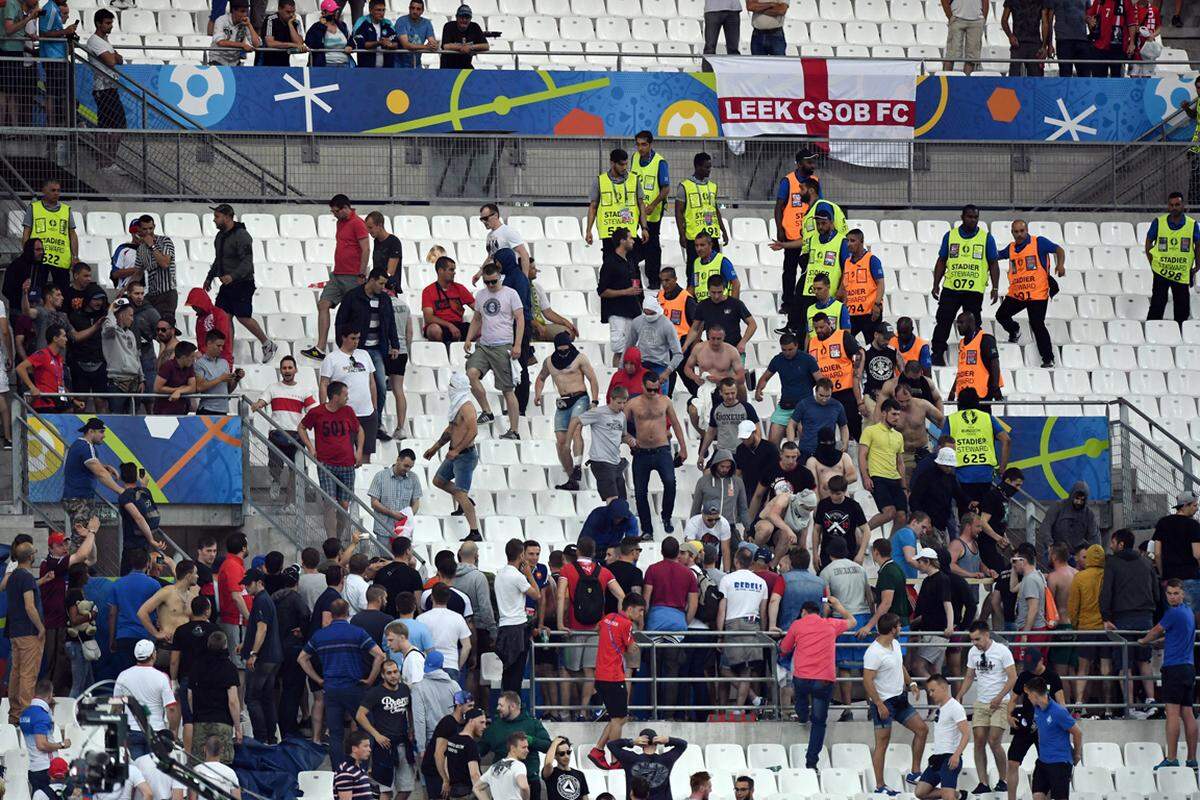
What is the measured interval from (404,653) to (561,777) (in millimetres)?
1394

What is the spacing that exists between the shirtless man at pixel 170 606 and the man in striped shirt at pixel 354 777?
188 centimetres

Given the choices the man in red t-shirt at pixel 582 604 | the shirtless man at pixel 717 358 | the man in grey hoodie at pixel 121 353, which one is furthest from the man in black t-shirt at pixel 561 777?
the man in grey hoodie at pixel 121 353

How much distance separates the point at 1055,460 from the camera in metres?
21.7

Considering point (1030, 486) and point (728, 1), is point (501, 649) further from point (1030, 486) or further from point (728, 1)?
point (728, 1)

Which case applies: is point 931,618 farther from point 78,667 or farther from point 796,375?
point 78,667

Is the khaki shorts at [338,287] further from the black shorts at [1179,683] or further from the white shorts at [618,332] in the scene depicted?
the black shorts at [1179,683]

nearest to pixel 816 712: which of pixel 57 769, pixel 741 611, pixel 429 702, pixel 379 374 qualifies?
pixel 741 611

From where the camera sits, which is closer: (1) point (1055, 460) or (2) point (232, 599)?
(2) point (232, 599)

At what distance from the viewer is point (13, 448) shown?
750 inches

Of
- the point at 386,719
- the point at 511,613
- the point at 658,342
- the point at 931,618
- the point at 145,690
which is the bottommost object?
the point at 386,719

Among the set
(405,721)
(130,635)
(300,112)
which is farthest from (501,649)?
(300,112)

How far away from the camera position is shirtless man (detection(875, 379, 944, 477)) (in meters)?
20.5

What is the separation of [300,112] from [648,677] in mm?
9923

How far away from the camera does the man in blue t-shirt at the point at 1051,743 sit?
1744 centimetres
